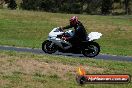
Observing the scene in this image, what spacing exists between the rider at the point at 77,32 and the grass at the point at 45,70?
3332 mm

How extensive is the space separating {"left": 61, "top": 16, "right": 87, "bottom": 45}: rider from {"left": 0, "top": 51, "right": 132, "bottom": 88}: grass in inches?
131

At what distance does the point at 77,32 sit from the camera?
2017cm

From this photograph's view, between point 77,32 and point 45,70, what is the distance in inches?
221

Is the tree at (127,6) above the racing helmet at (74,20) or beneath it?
beneath

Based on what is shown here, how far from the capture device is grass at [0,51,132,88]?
1335 centimetres

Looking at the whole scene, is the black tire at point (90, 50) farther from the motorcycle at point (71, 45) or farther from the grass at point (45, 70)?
the grass at point (45, 70)

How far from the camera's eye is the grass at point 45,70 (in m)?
13.4

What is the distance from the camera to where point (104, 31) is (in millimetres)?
51031

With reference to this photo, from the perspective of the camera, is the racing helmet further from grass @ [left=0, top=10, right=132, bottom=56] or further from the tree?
the tree

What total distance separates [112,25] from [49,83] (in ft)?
139

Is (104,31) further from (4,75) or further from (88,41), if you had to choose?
(4,75)

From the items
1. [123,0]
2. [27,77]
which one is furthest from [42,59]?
[123,0]

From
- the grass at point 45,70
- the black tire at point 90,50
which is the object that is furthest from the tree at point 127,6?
the grass at point 45,70

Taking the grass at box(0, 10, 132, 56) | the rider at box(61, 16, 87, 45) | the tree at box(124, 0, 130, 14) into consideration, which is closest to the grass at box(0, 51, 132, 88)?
the rider at box(61, 16, 87, 45)
